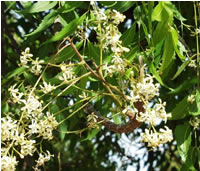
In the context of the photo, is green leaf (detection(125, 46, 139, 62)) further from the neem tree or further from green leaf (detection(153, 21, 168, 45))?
green leaf (detection(153, 21, 168, 45))

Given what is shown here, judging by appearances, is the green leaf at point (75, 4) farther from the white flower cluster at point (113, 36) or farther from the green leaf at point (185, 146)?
the green leaf at point (185, 146)

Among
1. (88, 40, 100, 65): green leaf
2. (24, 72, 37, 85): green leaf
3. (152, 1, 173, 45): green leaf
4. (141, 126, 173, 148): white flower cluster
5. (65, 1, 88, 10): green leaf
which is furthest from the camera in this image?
(24, 72, 37, 85): green leaf

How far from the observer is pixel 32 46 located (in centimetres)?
268

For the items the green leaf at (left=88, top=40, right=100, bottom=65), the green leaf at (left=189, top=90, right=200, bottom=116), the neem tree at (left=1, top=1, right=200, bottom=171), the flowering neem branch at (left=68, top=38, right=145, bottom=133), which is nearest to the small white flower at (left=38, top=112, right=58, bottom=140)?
the neem tree at (left=1, top=1, right=200, bottom=171)

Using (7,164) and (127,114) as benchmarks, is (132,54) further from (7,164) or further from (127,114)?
(7,164)

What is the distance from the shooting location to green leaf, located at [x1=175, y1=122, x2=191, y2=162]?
1545 millimetres

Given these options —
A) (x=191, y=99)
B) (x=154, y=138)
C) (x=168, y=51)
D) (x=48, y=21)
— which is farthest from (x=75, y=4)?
(x=154, y=138)

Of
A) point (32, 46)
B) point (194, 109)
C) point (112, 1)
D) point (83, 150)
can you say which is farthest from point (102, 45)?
point (83, 150)

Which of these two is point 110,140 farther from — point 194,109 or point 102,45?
point 102,45

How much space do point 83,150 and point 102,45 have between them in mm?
2318

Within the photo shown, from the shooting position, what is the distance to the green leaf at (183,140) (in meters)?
1.54

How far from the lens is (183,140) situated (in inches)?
61.3

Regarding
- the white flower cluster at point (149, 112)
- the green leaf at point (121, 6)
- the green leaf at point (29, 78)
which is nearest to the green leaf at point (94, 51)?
the green leaf at point (121, 6)

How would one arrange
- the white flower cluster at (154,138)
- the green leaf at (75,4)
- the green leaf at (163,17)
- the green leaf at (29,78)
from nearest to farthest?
1. the white flower cluster at (154,138)
2. the green leaf at (163,17)
3. the green leaf at (75,4)
4. the green leaf at (29,78)
